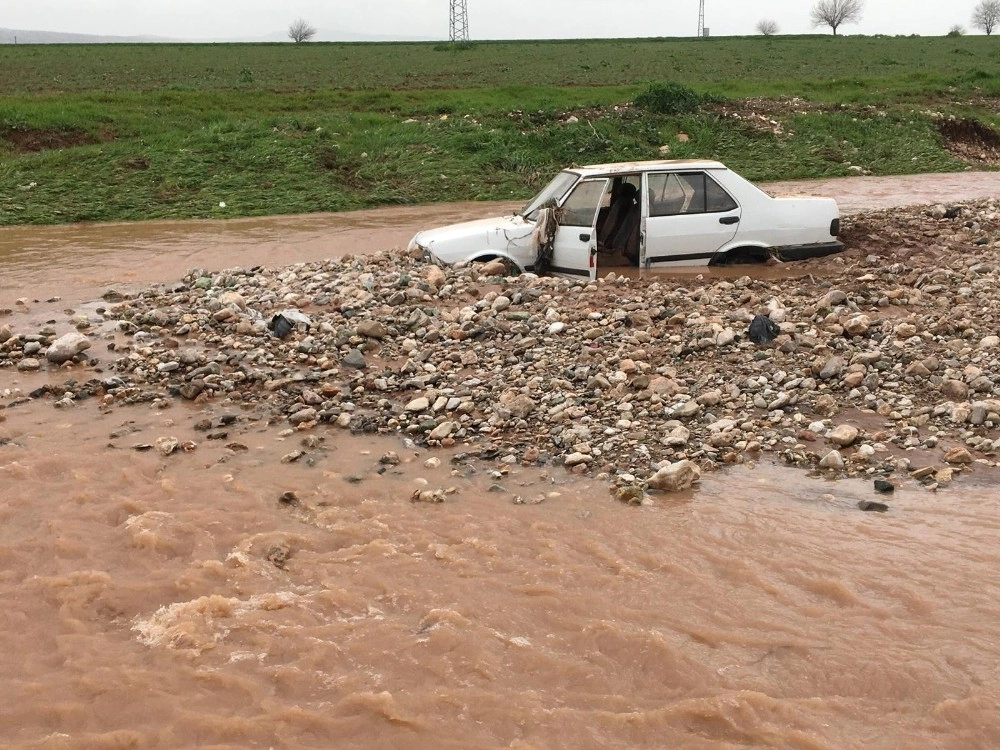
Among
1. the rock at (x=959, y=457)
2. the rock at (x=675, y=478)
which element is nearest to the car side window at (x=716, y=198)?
the rock at (x=959, y=457)

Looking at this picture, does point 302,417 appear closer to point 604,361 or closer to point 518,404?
point 518,404

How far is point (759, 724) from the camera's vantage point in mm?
3381

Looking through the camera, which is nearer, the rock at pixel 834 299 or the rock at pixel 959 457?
the rock at pixel 959 457

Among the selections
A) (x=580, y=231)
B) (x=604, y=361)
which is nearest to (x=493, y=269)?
(x=580, y=231)

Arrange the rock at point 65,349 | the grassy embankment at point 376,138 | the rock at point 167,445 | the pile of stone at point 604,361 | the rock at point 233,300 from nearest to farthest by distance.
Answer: the pile of stone at point 604,361, the rock at point 167,445, the rock at point 65,349, the rock at point 233,300, the grassy embankment at point 376,138

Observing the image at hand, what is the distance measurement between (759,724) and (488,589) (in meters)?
1.44

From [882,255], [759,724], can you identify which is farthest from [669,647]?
[882,255]

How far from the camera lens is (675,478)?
17.2 feet

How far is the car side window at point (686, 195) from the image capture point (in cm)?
910

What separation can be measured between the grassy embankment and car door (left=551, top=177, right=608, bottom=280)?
944 cm

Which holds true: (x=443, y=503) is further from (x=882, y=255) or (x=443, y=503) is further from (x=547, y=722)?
(x=882, y=255)

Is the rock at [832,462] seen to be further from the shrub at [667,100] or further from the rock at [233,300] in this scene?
the shrub at [667,100]

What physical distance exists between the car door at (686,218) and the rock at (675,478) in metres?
4.29

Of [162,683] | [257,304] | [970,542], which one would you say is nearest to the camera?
[162,683]
